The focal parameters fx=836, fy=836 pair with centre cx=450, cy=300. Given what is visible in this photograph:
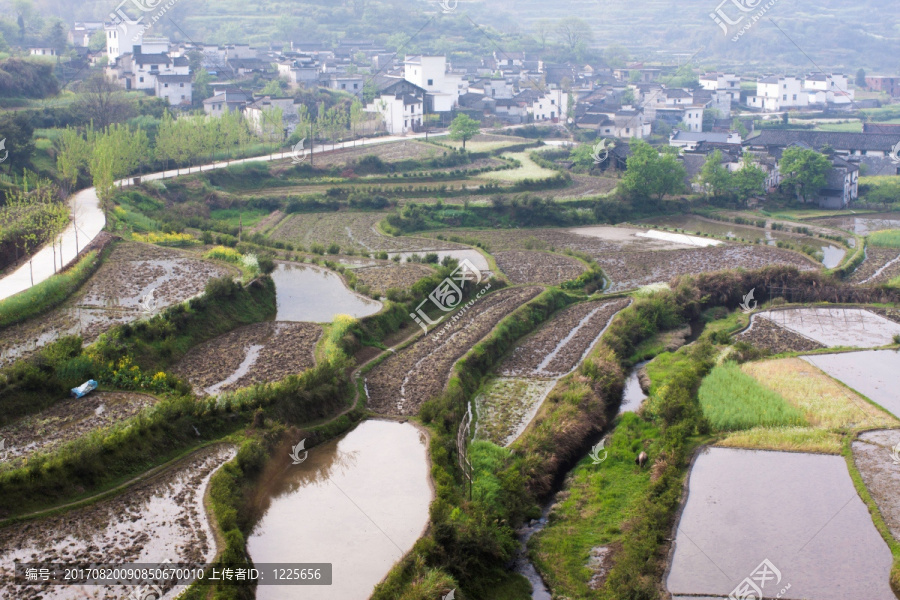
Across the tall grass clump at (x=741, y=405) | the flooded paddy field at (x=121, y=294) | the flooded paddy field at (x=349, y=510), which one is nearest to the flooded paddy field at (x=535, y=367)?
the flooded paddy field at (x=349, y=510)

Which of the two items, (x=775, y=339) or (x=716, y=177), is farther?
(x=716, y=177)

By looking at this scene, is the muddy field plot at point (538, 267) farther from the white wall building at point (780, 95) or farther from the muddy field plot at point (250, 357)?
the white wall building at point (780, 95)

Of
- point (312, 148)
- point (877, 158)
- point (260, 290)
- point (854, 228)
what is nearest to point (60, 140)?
point (312, 148)

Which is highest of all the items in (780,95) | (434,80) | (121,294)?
(434,80)

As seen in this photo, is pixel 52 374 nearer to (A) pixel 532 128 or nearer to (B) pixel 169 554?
(B) pixel 169 554

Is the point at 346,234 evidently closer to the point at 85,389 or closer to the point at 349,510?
the point at 85,389

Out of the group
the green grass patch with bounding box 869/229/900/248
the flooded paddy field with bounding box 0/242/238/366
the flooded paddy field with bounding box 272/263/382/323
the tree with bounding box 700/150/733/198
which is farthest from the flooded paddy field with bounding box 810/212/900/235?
the flooded paddy field with bounding box 0/242/238/366

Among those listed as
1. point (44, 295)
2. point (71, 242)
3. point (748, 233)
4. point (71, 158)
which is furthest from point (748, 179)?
point (44, 295)
